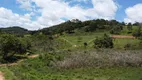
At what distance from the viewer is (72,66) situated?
1491 inches

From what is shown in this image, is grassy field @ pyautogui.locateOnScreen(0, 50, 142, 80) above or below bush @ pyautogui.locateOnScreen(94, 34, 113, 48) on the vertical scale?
below

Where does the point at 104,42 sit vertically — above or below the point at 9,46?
below

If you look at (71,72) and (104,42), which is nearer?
(71,72)

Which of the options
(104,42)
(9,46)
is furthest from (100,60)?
(104,42)

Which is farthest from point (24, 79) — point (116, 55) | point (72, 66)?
point (116, 55)

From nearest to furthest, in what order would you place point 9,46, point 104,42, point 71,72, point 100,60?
point 71,72 → point 100,60 → point 9,46 → point 104,42

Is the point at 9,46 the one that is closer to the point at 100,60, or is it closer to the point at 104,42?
the point at 100,60

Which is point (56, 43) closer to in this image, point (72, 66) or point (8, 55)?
point (8, 55)

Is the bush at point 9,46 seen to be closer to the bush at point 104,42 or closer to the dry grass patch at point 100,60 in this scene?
the dry grass patch at point 100,60

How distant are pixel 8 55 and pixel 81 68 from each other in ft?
55.7

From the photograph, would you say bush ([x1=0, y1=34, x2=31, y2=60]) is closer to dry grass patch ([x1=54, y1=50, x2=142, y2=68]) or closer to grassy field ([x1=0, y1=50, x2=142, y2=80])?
grassy field ([x1=0, y1=50, x2=142, y2=80])

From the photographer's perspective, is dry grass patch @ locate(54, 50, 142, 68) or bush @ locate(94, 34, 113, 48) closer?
dry grass patch @ locate(54, 50, 142, 68)

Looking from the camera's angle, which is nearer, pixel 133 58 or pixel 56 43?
pixel 133 58

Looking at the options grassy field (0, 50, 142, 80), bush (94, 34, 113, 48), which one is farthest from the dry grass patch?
bush (94, 34, 113, 48)
